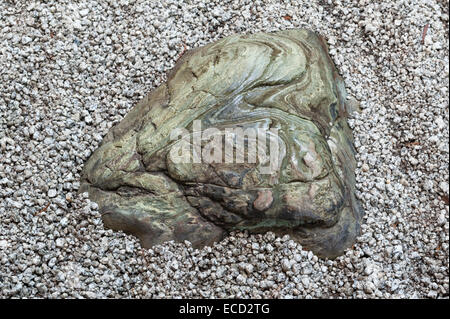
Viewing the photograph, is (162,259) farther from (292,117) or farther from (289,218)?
(292,117)

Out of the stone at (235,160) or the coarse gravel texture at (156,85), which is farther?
the coarse gravel texture at (156,85)

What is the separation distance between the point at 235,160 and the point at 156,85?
126 centimetres

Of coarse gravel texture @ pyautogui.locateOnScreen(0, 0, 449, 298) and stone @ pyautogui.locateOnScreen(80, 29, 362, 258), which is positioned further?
coarse gravel texture @ pyautogui.locateOnScreen(0, 0, 449, 298)

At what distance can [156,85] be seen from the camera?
4477mm

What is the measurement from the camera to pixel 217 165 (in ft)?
11.8

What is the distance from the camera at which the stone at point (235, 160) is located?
3615 mm

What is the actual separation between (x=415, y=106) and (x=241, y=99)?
1.67m

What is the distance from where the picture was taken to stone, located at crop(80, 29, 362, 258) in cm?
362

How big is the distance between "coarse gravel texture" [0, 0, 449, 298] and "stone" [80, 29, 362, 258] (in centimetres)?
14

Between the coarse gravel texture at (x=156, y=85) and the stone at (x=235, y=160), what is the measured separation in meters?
0.14

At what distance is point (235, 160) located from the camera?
359 centimetres

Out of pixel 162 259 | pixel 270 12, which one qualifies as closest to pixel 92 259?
pixel 162 259

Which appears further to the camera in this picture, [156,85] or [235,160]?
[156,85]

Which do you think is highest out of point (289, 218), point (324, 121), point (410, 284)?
point (324, 121)
